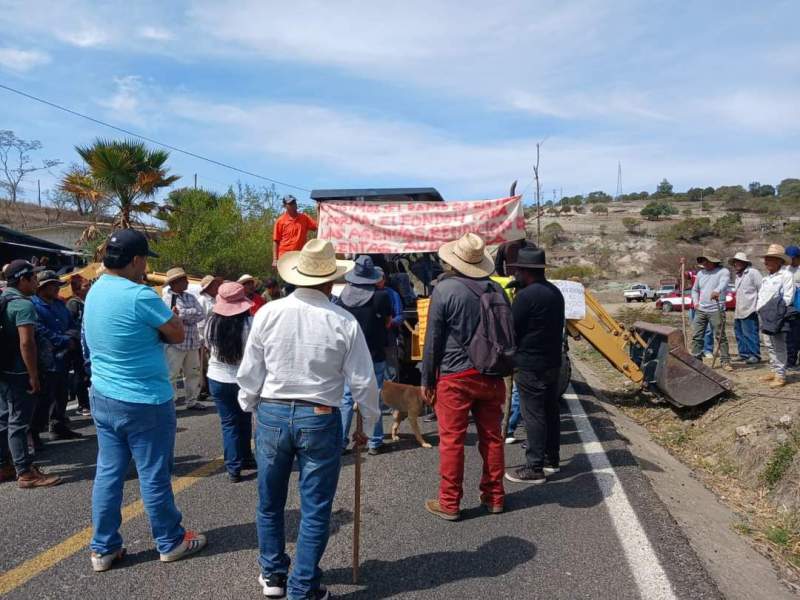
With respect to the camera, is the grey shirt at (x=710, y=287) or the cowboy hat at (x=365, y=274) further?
the grey shirt at (x=710, y=287)

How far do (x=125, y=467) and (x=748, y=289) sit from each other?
9792 mm

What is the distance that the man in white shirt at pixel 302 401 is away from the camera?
3293 millimetres

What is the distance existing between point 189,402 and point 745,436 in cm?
712

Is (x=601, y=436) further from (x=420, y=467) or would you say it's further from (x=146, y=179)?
(x=146, y=179)

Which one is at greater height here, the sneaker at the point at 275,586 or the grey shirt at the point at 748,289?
the grey shirt at the point at 748,289

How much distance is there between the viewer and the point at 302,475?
10.9ft

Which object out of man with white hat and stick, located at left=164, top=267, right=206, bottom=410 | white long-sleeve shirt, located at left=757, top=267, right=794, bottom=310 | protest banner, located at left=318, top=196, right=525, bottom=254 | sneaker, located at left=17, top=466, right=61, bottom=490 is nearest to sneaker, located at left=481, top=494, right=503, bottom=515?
sneaker, located at left=17, top=466, right=61, bottom=490

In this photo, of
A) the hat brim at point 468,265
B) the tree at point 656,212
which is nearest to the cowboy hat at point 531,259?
the hat brim at point 468,265

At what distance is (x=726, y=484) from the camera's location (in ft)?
21.1

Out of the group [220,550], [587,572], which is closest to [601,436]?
[587,572]

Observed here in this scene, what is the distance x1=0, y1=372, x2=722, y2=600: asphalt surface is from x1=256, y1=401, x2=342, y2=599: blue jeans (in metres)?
0.39

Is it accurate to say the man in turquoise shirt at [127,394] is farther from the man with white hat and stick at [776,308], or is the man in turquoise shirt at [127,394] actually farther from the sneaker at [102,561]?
the man with white hat and stick at [776,308]

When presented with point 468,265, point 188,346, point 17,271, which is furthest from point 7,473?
point 468,265

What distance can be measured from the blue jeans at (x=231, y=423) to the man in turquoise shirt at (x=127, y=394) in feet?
4.45
